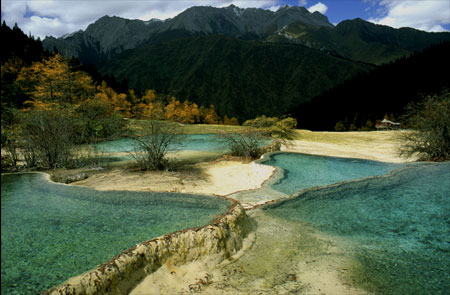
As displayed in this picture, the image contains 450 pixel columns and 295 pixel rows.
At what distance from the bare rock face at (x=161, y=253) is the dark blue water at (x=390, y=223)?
6.97 ft

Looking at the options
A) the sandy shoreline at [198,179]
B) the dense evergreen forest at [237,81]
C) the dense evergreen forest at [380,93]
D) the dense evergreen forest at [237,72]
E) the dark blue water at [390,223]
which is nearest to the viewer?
the dark blue water at [390,223]

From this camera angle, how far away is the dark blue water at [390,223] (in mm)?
5125

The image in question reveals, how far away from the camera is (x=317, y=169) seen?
14.8 m

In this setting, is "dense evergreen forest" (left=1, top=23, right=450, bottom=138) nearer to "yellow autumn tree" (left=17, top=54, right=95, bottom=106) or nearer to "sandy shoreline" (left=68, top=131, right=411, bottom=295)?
"yellow autumn tree" (left=17, top=54, right=95, bottom=106)

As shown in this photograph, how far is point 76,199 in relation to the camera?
8727 millimetres

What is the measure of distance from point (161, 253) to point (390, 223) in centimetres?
645

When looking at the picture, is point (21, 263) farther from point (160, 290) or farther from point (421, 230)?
point (421, 230)

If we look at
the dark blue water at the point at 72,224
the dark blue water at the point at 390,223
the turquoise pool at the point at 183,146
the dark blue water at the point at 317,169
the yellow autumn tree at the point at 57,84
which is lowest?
the dark blue water at the point at 390,223

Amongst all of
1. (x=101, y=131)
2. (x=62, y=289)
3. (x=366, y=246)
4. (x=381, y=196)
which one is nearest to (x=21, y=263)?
(x=62, y=289)

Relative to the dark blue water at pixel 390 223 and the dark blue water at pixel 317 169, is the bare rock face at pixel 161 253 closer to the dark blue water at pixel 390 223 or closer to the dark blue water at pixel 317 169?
the dark blue water at pixel 390 223

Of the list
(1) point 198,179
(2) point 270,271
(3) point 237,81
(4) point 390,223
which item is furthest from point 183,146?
(3) point 237,81

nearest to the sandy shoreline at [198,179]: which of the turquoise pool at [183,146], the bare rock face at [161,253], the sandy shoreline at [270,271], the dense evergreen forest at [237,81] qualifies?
Answer: the bare rock face at [161,253]

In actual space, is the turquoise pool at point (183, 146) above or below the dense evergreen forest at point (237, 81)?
below

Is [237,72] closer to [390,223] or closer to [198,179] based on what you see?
[198,179]
